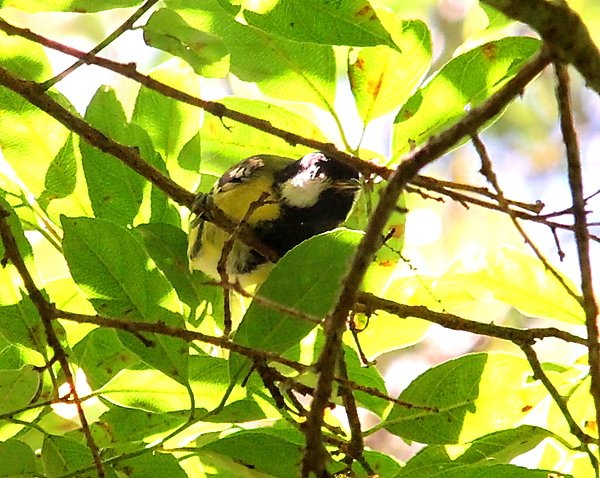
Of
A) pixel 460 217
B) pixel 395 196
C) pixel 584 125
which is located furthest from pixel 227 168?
pixel 584 125

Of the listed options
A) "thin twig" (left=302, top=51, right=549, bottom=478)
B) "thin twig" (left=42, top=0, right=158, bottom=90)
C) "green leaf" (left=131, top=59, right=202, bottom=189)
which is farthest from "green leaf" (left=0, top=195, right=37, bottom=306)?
"thin twig" (left=302, top=51, right=549, bottom=478)

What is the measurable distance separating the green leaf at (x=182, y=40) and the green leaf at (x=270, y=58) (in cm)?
7

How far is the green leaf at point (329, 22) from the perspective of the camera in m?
0.80

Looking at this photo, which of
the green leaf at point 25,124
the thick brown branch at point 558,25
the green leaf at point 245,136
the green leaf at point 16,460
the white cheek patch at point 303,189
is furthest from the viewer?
the white cheek patch at point 303,189

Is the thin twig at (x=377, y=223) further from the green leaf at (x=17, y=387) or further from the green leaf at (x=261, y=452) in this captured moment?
the green leaf at (x=17, y=387)

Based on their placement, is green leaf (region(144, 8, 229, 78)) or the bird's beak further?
the bird's beak

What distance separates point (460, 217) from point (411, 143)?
8.73 feet

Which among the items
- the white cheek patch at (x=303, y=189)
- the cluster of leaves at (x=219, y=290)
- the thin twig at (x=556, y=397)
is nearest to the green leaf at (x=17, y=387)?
the cluster of leaves at (x=219, y=290)

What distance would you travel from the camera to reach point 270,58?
0.98m

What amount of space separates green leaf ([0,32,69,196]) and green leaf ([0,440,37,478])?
32 cm

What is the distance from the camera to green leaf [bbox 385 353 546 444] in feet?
2.80

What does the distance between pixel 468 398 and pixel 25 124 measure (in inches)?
21.5

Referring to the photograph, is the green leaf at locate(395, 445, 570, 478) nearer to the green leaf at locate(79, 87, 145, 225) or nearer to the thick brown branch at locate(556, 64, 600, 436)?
the thick brown branch at locate(556, 64, 600, 436)

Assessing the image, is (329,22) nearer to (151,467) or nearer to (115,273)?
(115,273)
